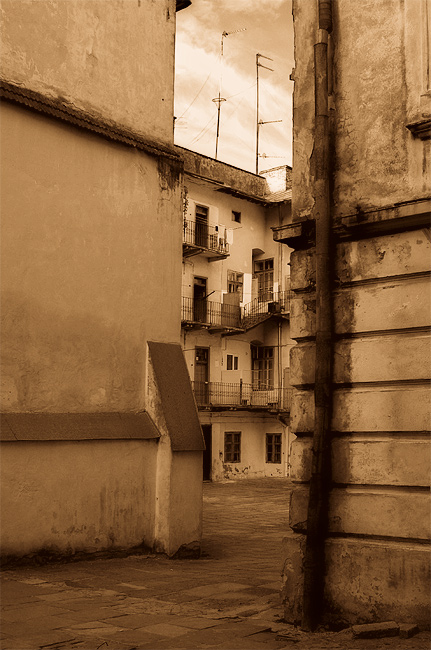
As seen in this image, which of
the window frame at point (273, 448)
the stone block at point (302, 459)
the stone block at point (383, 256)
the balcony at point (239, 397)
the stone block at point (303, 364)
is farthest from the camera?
the window frame at point (273, 448)

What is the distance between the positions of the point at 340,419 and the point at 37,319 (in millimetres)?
4979

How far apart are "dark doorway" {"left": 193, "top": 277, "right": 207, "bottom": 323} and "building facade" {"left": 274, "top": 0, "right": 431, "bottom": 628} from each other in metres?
22.7

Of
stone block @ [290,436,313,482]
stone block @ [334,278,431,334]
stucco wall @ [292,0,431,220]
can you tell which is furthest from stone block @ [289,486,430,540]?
stucco wall @ [292,0,431,220]

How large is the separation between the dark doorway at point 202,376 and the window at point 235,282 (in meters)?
3.27

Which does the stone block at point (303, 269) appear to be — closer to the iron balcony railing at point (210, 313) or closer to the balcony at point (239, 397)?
the iron balcony railing at point (210, 313)

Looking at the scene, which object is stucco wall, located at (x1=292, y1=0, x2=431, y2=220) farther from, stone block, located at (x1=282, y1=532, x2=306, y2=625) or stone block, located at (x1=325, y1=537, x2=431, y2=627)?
stone block, located at (x1=282, y1=532, x2=306, y2=625)

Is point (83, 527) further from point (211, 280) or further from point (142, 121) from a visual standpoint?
point (211, 280)

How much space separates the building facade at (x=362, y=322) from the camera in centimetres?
622

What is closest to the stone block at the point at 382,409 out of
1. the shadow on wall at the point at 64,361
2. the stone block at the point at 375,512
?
the stone block at the point at 375,512

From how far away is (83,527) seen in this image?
1016 centimetres

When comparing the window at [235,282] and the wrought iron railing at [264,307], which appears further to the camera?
the window at [235,282]

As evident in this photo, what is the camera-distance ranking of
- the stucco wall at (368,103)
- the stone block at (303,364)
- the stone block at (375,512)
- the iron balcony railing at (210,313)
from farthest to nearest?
the iron balcony railing at (210,313), the stone block at (303,364), the stucco wall at (368,103), the stone block at (375,512)

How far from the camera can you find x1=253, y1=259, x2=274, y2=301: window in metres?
32.8

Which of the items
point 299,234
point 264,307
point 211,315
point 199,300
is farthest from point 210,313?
point 299,234
